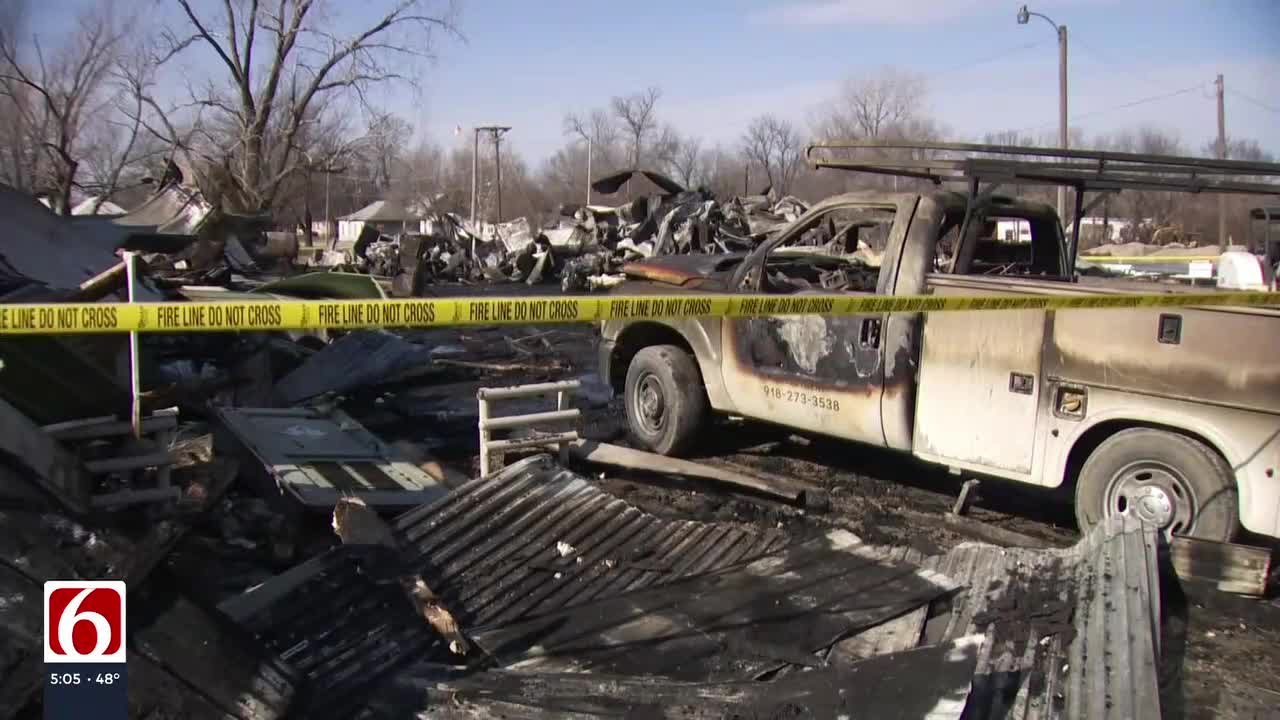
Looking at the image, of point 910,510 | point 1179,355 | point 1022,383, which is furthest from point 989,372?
point 910,510

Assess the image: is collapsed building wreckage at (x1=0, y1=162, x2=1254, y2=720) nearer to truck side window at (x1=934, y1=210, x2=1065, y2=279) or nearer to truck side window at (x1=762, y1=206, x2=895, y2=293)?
truck side window at (x1=762, y1=206, x2=895, y2=293)

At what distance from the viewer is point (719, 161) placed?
75312mm

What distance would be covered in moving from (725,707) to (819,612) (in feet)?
3.45

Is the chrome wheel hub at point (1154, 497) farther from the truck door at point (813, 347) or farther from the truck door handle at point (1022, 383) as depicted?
the truck door at point (813, 347)

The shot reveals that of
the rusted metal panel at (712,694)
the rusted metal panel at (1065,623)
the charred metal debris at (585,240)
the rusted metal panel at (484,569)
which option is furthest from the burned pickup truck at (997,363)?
the charred metal debris at (585,240)

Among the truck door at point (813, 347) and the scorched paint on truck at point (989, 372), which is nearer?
the scorched paint on truck at point (989, 372)

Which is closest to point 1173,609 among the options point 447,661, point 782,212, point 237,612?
point 447,661

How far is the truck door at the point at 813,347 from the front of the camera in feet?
19.8

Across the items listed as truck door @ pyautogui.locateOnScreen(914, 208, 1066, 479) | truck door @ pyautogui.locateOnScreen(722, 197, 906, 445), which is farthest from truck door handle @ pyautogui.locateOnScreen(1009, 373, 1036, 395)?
truck door @ pyautogui.locateOnScreen(722, 197, 906, 445)

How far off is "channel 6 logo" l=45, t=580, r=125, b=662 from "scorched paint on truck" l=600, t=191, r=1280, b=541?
4222 mm

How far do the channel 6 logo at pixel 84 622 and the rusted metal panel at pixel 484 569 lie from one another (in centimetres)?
81

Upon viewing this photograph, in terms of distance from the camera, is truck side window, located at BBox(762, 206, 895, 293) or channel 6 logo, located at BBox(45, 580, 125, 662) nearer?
channel 6 logo, located at BBox(45, 580, 125, 662)

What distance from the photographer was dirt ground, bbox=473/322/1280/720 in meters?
4.07

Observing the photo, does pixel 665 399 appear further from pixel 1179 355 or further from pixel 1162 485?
pixel 1179 355
